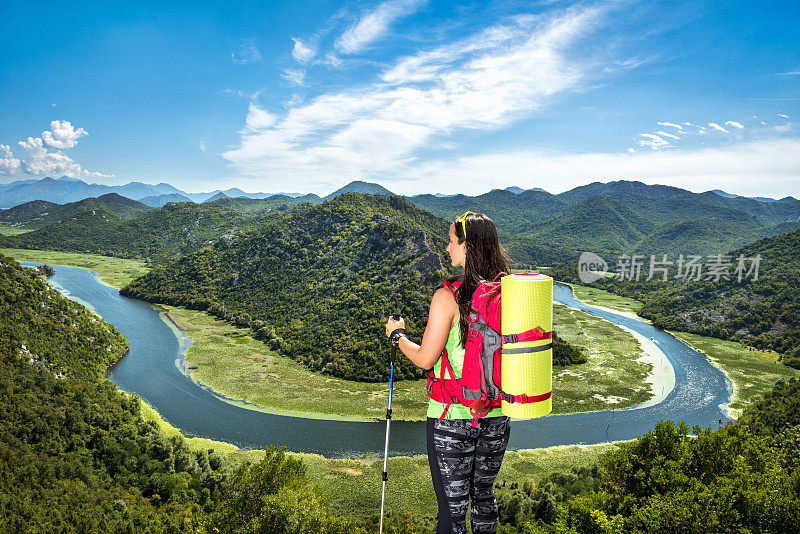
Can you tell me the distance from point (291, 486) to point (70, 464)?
1021 inches

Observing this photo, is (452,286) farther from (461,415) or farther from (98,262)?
(98,262)

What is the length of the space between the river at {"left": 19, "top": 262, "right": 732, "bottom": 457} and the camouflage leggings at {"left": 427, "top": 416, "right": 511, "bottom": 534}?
133 feet

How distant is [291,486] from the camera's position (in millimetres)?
15203

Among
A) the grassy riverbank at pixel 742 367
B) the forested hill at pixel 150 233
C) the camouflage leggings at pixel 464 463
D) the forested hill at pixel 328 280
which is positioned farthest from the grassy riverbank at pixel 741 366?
the forested hill at pixel 150 233

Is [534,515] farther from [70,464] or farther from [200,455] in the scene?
[70,464]

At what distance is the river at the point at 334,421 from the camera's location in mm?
42969

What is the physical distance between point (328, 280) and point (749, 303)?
287 ft

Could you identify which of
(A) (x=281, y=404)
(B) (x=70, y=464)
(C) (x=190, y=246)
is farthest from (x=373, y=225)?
(C) (x=190, y=246)

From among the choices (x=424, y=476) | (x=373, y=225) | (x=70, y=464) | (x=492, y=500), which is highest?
(x=373, y=225)

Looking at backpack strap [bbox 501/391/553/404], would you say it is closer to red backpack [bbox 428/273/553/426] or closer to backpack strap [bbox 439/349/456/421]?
red backpack [bbox 428/273/553/426]

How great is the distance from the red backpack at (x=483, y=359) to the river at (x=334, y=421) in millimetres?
41171

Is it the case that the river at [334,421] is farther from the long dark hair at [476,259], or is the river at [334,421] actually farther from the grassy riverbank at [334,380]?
the long dark hair at [476,259]

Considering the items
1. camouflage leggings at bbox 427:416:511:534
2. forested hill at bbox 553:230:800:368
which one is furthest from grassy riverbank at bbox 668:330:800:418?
camouflage leggings at bbox 427:416:511:534

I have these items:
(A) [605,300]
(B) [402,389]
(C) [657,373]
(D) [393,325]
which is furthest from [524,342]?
(A) [605,300]
